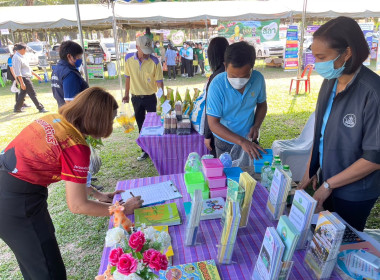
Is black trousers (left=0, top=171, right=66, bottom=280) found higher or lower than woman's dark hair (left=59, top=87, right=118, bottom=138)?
lower

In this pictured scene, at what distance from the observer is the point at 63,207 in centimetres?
321

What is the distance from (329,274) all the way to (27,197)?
1283 millimetres

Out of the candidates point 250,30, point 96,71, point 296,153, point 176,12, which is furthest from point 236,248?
point 96,71

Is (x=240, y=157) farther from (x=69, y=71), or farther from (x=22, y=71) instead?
(x=22, y=71)

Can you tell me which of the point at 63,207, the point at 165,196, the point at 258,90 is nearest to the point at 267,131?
the point at 258,90

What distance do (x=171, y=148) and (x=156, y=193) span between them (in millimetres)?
1261

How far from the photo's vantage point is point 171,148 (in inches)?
114

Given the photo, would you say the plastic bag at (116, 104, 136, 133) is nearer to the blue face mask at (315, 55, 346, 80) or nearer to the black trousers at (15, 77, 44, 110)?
the blue face mask at (315, 55, 346, 80)

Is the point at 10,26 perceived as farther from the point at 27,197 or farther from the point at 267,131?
the point at 27,197

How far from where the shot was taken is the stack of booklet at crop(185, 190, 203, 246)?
111 centimetres

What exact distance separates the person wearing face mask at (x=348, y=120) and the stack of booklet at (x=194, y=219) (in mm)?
657

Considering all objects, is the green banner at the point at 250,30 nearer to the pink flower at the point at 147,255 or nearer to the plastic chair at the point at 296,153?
the plastic chair at the point at 296,153

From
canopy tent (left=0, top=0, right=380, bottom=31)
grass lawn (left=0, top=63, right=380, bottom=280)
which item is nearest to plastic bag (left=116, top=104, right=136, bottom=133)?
grass lawn (left=0, top=63, right=380, bottom=280)

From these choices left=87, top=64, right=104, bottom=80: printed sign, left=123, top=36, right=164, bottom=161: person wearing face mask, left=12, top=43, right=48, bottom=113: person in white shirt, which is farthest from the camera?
left=87, top=64, right=104, bottom=80: printed sign
